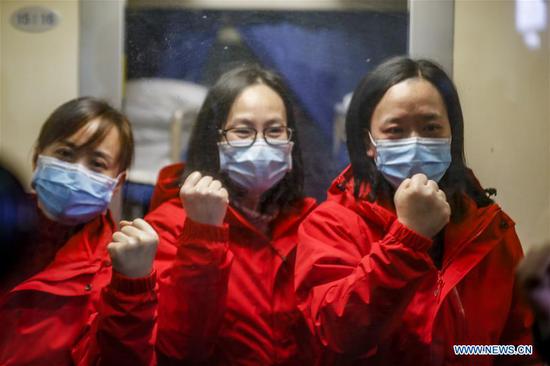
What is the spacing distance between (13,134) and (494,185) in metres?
0.88

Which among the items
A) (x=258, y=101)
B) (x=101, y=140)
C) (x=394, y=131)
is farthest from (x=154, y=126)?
(x=394, y=131)

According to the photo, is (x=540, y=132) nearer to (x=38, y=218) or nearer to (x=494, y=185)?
(x=494, y=185)

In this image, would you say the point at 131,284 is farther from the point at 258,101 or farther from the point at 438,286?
the point at 438,286

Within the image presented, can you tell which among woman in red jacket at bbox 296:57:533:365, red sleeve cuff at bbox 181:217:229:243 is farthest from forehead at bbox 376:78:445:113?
red sleeve cuff at bbox 181:217:229:243

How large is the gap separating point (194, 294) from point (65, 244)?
257 millimetres

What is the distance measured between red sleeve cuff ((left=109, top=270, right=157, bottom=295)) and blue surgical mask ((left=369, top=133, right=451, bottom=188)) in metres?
0.43

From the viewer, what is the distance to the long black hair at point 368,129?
110 cm

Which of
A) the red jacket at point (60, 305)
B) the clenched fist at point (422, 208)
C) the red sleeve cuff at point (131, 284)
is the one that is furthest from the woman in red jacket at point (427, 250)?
the red jacket at point (60, 305)

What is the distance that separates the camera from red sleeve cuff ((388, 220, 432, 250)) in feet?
3.31

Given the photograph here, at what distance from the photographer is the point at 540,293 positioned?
959mm

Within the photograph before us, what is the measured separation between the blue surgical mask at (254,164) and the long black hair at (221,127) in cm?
1

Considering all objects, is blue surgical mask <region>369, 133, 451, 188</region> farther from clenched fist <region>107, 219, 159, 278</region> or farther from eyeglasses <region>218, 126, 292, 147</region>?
clenched fist <region>107, 219, 159, 278</region>

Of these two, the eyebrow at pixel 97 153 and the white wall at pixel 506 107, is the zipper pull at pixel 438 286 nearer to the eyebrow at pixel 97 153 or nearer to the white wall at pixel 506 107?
the white wall at pixel 506 107

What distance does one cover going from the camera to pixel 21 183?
1.13 m
